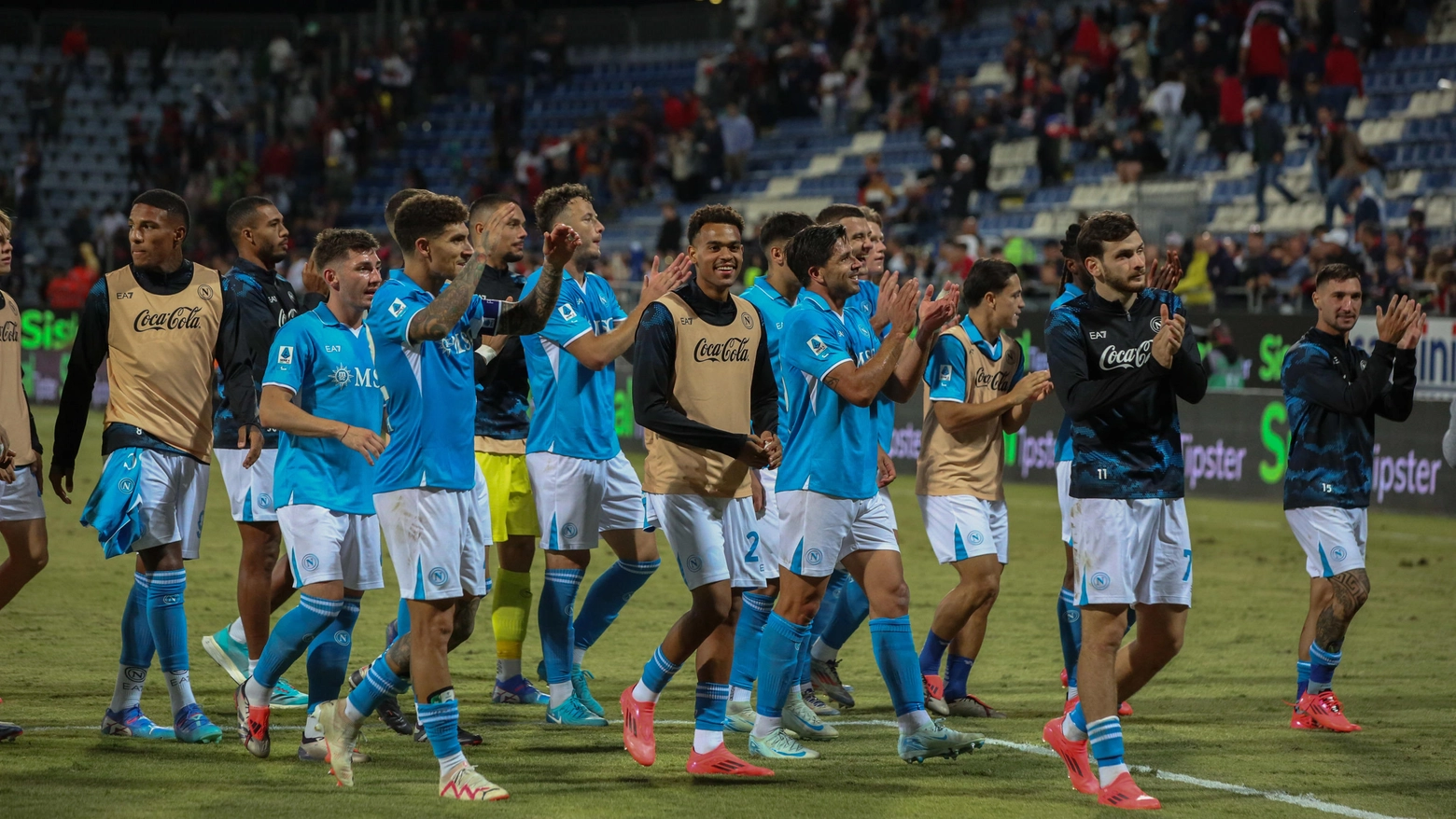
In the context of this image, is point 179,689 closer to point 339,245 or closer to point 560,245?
point 339,245

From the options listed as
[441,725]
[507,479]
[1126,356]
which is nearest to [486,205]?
[507,479]

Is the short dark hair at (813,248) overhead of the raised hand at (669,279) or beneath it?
overhead

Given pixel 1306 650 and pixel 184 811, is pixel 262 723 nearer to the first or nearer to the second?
pixel 184 811

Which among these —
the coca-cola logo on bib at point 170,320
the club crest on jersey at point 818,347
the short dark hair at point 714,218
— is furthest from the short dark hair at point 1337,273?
the coca-cola logo on bib at point 170,320

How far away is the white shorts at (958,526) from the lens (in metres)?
8.24

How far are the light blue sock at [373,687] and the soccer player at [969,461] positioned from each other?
9.50 feet

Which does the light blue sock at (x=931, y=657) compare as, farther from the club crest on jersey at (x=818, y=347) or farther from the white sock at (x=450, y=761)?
the white sock at (x=450, y=761)

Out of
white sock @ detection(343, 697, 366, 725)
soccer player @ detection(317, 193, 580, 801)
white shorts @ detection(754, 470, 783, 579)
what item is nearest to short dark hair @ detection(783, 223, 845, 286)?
white shorts @ detection(754, 470, 783, 579)

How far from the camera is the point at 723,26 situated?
3788 centimetres

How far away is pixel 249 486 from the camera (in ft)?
27.0

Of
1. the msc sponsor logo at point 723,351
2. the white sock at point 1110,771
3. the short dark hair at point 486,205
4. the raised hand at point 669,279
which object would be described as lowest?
the white sock at point 1110,771

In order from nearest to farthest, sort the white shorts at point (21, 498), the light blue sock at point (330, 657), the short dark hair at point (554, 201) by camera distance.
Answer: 1. the light blue sock at point (330, 657)
2. the white shorts at point (21, 498)
3. the short dark hair at point (554, 201)

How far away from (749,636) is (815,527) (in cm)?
87

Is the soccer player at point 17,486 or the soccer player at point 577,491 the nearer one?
the soccer player at point 17,486
